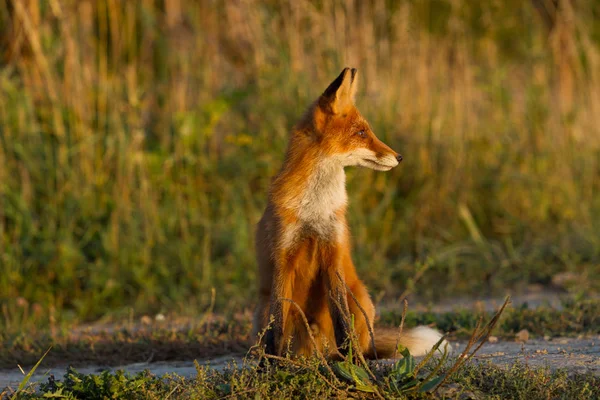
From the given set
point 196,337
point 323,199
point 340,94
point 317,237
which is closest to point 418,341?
point 317,237

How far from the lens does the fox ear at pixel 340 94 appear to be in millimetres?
4089

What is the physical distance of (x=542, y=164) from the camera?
8352 mm

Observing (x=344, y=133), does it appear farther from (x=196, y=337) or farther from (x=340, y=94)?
(x=196, y=337)

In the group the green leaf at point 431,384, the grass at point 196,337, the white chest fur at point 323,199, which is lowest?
the grass at point 196,337

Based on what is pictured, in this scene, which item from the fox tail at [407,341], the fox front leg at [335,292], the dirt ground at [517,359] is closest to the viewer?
the dirt ground at [517,359]

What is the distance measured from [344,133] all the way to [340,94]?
22 centimetres

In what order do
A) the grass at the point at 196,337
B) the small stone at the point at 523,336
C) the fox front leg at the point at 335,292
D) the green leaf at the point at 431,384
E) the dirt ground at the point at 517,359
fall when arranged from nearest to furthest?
the green leaf at the point at 431,384
the dirt ground at the point at 517,359
the fox front leg at the point at 335,292
the small stone at the point at 523,336
the grass at the point at 196,337

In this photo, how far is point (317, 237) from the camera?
395 cm

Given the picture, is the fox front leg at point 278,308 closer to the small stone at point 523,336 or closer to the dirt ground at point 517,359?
the dirt ground at point 517,359

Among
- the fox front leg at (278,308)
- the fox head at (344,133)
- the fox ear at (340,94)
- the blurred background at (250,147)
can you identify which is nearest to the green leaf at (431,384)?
the fox front leg at (278,308)

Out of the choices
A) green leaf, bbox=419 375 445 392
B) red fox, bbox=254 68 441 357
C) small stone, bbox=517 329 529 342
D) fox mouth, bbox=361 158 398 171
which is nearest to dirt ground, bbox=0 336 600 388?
small stone, bbox=517 329 529 342

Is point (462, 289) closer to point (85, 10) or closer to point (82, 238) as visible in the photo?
point (82, 238)

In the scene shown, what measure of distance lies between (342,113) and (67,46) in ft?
15.0

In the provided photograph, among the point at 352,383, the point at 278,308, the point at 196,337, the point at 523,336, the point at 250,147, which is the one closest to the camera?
the point at 352,383
